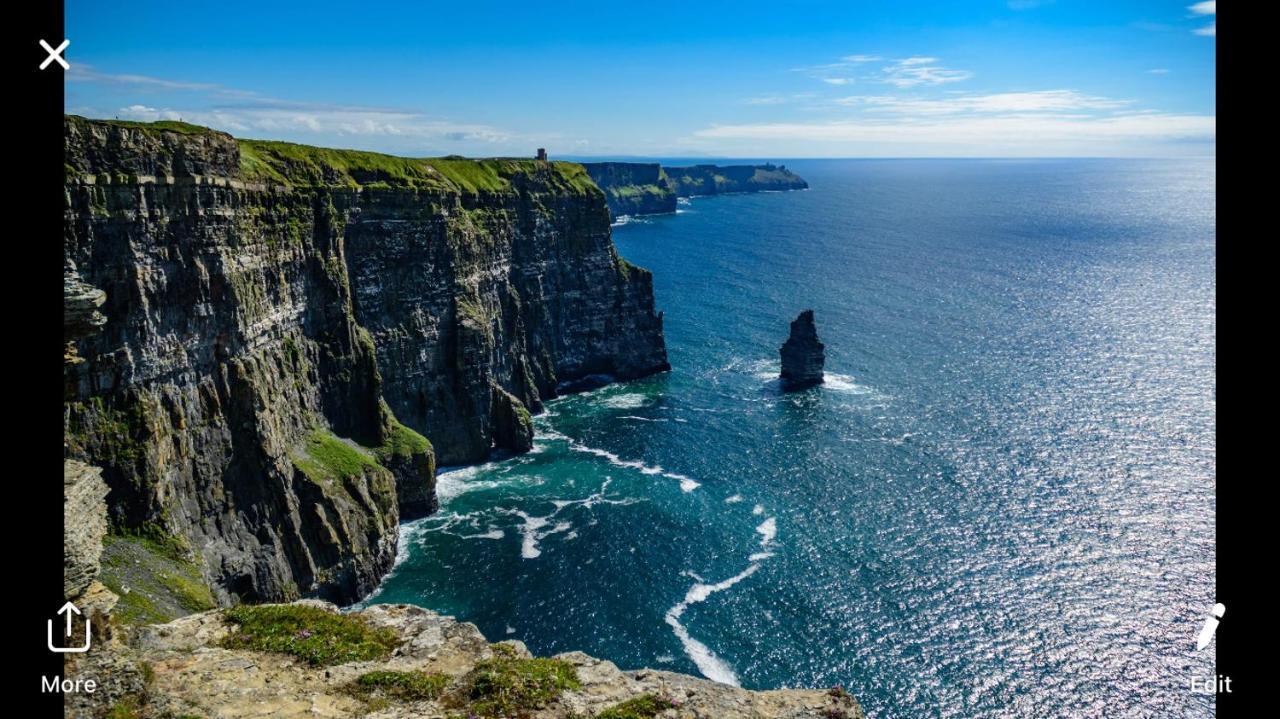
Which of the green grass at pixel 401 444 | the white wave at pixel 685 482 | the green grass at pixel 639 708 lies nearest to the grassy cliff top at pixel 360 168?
the green grass at pixel 401 444

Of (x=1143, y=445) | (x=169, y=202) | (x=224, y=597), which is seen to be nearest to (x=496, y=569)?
(x=224, y=597)

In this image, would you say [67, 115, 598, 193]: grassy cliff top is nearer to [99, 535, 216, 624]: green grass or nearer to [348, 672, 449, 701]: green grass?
[99, 535, 216, 624]: green grass

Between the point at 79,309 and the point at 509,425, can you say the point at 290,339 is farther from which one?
the point at 79,309

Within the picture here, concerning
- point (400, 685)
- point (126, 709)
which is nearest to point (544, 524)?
point (400, 685)

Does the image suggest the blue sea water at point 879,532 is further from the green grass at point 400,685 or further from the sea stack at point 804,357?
the green grass at point 400,685
